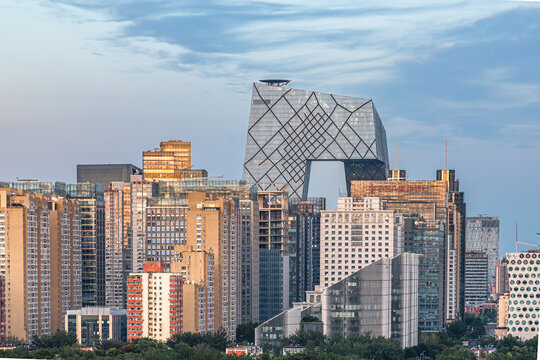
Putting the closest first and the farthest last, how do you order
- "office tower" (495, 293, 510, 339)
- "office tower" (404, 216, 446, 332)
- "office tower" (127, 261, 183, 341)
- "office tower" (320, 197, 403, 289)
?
"office tower" (127, 261, 183, 341) < "office tower" (495, 293, 510, 339) < "office tower" (320, 197, 403, 289) < "office tower" (404, 216, 446, 332)

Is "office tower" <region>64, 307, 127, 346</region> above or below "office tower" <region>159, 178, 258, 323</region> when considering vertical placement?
below

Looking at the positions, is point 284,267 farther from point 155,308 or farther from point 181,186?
point 155,308

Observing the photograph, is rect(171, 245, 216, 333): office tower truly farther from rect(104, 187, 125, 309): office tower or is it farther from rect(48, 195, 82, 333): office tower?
rect(104, 187, 125, 309): office tower

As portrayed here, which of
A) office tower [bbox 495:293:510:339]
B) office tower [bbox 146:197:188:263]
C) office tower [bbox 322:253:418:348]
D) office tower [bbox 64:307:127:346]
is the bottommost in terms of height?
office tower [bbox 495:293:510:339]

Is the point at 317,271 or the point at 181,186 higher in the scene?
the point at 181,186

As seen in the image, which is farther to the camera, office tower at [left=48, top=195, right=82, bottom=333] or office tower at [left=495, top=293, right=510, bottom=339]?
office tower at [left=495, top=293, right=510, bottom=339]

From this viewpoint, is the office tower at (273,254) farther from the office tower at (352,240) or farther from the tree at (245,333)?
the tree at (245,333)

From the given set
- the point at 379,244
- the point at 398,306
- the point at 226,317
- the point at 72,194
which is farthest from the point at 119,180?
the point at 398,306

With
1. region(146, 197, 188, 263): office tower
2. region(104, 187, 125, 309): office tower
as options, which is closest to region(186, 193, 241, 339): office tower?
region(146, 197, 188, 263): office tower

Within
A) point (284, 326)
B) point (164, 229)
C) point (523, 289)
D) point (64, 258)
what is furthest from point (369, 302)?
point (164, 229)
